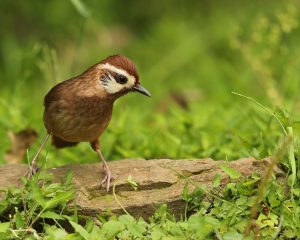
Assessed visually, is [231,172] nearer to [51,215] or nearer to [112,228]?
[112,228]

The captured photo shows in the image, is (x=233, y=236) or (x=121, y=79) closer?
(x=233, y=236)

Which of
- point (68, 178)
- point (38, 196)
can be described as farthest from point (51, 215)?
point (68, 178)

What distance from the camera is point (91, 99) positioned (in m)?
5.33

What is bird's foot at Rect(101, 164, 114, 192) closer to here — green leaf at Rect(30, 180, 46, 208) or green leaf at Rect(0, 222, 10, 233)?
green leaf at Rect(30, 180, 46, 208)

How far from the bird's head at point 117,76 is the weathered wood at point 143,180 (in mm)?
530

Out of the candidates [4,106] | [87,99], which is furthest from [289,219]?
[4,106]

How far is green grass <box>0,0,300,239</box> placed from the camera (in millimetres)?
4465

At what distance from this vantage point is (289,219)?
4.41 m

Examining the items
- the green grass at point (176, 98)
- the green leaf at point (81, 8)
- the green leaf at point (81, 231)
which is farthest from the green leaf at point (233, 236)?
the green leaf at point (81, 8)

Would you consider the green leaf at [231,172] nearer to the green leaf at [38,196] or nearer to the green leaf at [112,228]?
the green leaf at [112,228]

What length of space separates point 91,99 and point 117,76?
25 centimetres

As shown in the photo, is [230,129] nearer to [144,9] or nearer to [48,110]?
[48,110]

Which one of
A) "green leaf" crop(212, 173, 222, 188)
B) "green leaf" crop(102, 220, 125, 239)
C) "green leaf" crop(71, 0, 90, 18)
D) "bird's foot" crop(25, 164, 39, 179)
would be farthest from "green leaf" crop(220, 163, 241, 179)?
"green leaf" crop(71, 0, 90, 18)

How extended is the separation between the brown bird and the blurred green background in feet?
2.53
